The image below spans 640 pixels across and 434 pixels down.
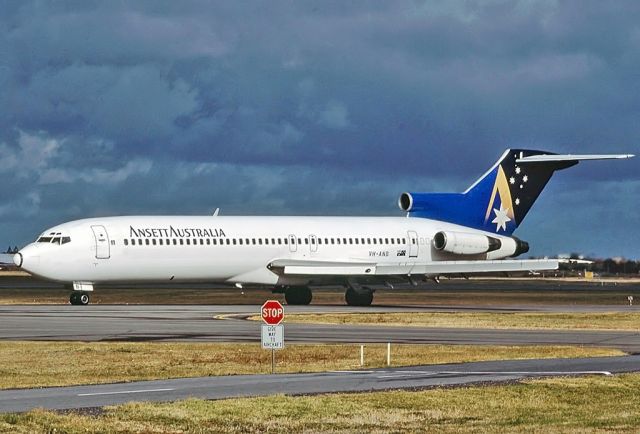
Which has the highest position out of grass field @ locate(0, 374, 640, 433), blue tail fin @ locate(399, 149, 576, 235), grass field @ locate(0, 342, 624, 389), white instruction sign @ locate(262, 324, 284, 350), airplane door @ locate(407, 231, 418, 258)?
blue tail fin @ locate(399, 149, 576, 235)

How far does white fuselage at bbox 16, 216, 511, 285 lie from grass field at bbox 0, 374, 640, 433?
37830 mm

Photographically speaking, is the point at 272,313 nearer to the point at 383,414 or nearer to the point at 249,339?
the point at 383,414

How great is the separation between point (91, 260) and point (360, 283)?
14492 millimetres

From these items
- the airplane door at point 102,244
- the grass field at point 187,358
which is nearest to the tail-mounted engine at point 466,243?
the airplane door at point 102,244

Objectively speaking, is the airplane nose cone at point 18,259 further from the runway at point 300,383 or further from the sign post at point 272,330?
the runway at point 300,383

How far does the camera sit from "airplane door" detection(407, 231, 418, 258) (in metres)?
71.2

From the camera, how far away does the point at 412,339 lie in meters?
39.9

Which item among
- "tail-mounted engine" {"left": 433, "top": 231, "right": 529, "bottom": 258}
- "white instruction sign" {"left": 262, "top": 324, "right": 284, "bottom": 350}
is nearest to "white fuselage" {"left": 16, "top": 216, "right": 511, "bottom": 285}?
"tail-mounted engine" {"left": 433, "top": 231, "right": 529, "bottom": 258}

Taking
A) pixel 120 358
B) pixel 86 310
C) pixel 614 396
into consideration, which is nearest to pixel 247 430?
pixel 614 396

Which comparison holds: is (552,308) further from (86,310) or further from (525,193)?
(86,310)

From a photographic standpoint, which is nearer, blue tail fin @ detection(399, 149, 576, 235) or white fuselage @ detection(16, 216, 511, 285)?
white fuselage @ detection(16, 216, 511, 285)

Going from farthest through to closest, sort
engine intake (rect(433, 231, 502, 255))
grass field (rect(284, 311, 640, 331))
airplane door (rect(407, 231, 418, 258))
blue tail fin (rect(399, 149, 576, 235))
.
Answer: blue tail fin (rect(399, 149, 576, 235))
airplane door (rect(407, 231, 418, 258))
engine intake (rect(433, 231, 502, 255))
grass field (rect(284, 311, 640, 331))

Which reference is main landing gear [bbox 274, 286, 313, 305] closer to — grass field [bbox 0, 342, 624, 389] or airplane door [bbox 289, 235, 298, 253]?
airplane door [bbox 289, 235, 298, 253]

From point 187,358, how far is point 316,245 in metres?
36.1
